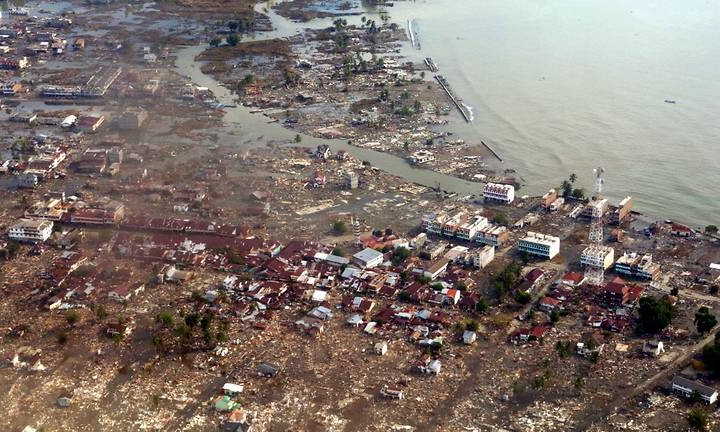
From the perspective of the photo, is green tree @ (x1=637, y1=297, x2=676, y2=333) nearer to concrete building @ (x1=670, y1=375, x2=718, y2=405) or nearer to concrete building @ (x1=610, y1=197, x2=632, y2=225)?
concrete building @ (x1=670, y1=375, x2=718, y2=405)

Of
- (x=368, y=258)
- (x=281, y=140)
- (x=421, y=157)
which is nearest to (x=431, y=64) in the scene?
(x=281, y=140)

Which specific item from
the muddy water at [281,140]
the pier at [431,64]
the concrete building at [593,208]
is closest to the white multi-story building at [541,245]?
the concrete building at [593,208]

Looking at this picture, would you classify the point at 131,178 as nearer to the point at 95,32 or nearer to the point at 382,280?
the point at 382,280

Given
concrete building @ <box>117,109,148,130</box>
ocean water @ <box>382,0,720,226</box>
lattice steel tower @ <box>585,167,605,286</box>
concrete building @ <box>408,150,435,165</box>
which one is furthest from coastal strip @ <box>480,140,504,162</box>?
concrete building @ <box>117,109,148,130</box>

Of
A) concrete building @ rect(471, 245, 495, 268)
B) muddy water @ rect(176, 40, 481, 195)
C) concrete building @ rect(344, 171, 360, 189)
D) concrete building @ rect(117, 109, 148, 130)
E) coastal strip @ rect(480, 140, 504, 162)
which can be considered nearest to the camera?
concrete building @ rect(471, 245, 495, 268)

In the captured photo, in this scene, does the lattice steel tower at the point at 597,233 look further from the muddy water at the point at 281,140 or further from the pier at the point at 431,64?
the pier at the point at 431,64
